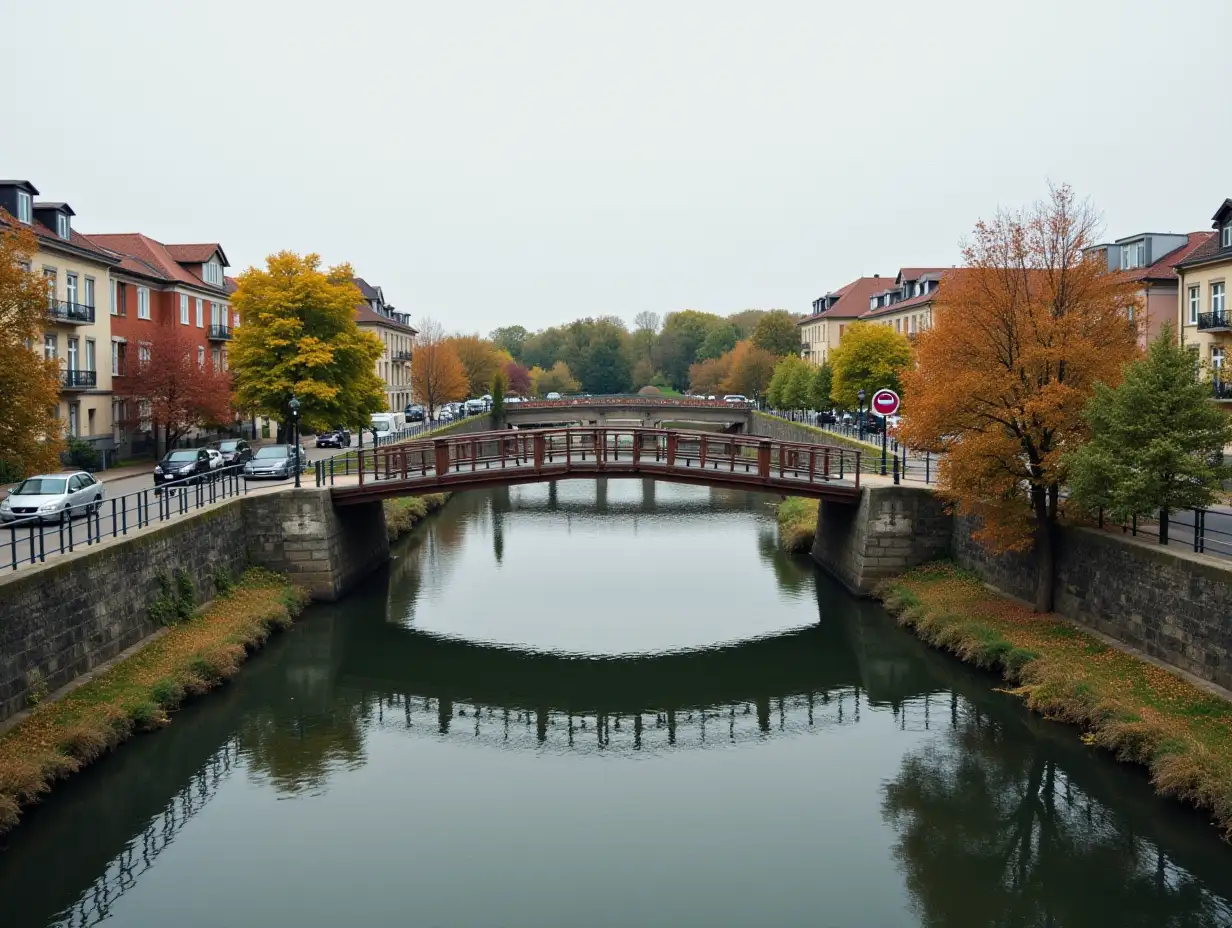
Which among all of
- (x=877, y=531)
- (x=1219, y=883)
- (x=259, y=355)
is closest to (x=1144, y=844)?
(x=1219, y=883)

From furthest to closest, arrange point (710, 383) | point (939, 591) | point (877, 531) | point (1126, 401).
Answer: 1. point (710, 383)
2. point (877, 531)
3. point (939, 591)
4. point (1126, 401)

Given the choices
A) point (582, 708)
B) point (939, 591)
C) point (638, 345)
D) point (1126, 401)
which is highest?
point (638, 345)

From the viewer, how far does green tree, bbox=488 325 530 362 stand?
18050cm

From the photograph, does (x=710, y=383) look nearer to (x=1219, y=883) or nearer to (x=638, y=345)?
(x=638, y=345)

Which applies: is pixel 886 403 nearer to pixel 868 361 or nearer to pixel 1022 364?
pixel 1022 364

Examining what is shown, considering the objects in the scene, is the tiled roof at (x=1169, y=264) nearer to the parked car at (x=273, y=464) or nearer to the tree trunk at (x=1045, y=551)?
the tree trunk at (x=1045, y=551)

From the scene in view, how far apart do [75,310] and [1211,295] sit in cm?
4317

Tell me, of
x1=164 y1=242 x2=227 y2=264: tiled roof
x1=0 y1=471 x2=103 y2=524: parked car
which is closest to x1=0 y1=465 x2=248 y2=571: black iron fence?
x1=0 y1=471 x2=103 y2=524: parked car

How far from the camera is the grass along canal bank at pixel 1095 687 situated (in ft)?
49.7

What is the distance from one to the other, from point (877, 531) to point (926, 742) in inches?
406

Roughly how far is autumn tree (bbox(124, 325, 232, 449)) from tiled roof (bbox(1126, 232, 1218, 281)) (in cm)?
3865

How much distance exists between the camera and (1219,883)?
1355cm

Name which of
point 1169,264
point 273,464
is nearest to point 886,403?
point 273,464

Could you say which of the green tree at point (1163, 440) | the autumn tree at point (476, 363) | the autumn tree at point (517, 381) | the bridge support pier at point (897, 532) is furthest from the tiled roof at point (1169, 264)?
the autumn tree at point (517, 381)
